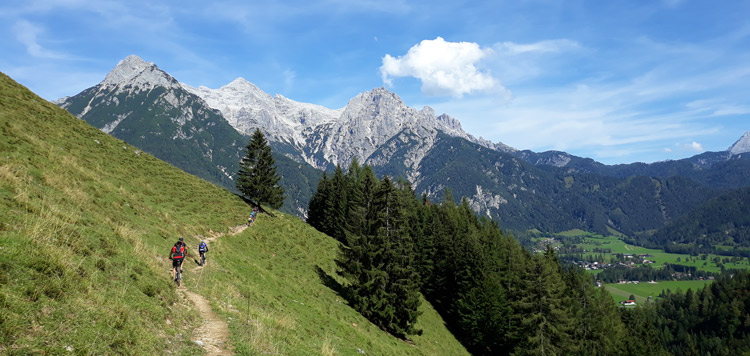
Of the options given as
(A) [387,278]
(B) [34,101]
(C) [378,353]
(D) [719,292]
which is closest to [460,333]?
(A) [387,278]

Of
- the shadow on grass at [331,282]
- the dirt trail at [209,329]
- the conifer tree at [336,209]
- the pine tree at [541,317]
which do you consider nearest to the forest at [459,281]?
the pine tree at [541,317]

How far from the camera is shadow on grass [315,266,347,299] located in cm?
4066

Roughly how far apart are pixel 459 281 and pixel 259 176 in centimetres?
4201

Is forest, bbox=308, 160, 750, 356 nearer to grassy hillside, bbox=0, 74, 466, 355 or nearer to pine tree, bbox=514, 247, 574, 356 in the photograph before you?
pine tree, bbox=514, 247, 574, 356

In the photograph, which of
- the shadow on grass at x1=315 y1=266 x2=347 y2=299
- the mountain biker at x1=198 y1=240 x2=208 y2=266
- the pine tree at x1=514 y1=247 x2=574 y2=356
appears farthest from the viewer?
the pine tree at x1=514 y1=247 x2=574 y2=356

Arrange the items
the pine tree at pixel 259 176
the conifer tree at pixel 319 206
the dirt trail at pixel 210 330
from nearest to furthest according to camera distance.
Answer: the dirt trail at pixel 210 330 → the pine tree at pixel 259 176 → the conifer tree at pixel 319 206

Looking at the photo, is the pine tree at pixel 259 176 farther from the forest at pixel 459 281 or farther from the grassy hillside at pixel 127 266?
the forest at pixel 459 281

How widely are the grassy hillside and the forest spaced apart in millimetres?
4734

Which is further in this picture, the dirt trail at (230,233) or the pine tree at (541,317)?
the pine tree at (541,317)

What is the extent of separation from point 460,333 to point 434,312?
5.99m

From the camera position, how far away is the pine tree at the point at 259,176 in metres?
57.2

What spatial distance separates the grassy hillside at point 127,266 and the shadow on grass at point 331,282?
0.54 m

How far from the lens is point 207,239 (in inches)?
1403

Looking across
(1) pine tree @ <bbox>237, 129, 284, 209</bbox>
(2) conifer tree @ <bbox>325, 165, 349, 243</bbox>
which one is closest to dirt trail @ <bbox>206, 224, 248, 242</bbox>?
(1) pine tree @ <bbox>237, 129, 284, 209</bbox>
